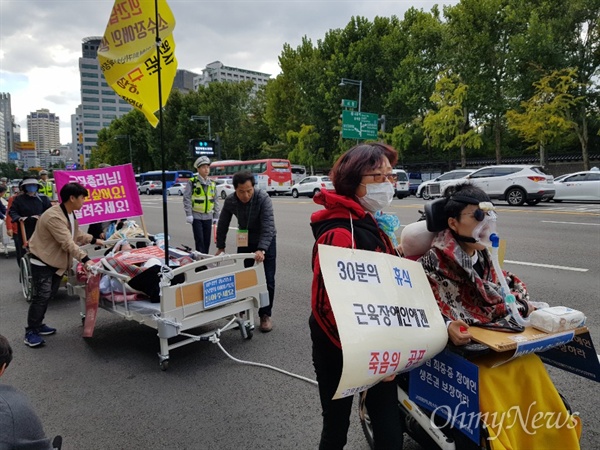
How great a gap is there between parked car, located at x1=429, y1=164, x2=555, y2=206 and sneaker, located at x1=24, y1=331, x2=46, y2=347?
15392 millimetres

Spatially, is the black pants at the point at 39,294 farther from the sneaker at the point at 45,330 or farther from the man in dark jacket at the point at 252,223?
the man in dark jacket at the point at 252,223

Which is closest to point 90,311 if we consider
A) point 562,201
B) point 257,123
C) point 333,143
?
point 562,201

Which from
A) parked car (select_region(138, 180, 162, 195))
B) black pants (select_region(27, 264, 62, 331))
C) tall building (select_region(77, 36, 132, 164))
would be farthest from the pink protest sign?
tall building (select_region(77, 36, 132, 164))

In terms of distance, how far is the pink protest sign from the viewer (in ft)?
18.9

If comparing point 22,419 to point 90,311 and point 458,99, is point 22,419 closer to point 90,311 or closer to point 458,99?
point 90,311

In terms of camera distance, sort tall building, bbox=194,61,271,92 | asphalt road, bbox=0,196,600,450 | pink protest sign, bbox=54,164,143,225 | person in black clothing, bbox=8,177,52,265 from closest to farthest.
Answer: asphalt road, bbox=0,196,600,450 → pink protest sign, bbox=54,164,143,225 → person in black clothing, bbox=8,177,52,265 → tall building, bbox=194,61,271,92

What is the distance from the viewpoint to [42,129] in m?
192

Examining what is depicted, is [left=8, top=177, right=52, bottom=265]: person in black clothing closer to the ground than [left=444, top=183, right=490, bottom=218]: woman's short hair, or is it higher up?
closer to the ground

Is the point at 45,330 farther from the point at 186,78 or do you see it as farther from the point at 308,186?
the point at 186,78

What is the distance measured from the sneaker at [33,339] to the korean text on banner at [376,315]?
3.93m

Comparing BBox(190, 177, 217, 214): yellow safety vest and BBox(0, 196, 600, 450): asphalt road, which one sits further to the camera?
BBox(190, 177, 217, 214): yellow safety vest

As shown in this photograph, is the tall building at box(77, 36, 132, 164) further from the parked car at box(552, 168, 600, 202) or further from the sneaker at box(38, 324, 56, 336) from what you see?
the sneaker at box(38, 324, 56, 336)

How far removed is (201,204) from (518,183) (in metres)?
14.5

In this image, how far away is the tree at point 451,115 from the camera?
91.0ft
